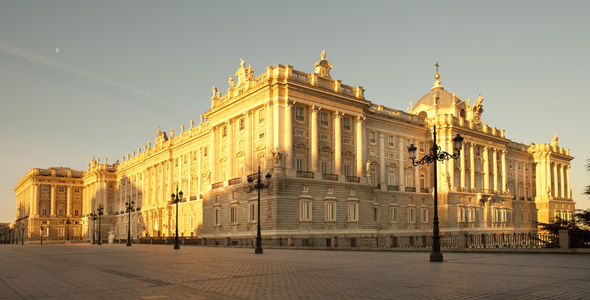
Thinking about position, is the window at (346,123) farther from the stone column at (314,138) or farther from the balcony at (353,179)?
the balcony at (353,179)

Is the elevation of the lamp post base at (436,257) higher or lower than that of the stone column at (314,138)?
lower

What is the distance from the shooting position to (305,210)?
1957 inches

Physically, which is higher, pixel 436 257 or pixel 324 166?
pixel 324 166

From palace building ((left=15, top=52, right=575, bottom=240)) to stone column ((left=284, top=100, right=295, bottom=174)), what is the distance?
0.10 m

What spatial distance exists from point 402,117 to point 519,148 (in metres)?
30.9

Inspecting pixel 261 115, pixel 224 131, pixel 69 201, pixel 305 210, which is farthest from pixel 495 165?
pixel 69 201

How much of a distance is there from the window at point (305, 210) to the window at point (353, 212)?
532 centimetres

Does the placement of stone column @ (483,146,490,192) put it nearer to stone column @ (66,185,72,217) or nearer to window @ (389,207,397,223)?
window @ (389,207,397,223)

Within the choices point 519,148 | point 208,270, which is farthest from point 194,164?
point 208,270

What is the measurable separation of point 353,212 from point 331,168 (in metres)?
5.12

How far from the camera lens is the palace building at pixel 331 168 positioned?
165ft

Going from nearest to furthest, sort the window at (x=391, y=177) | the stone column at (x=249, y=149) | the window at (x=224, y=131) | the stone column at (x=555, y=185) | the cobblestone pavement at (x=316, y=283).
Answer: the cobblestone pavement at (x=316, y=283) → the stone column at (x=249, y=149) → the window at (x=224, y=131) → the window at (x=391, y=177) → the stone column at (x=555, y=185)

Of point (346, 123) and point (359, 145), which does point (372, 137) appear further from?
point (346, 123)

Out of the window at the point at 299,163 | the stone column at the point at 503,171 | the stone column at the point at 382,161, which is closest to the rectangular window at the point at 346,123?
the window at the point at 299,163
